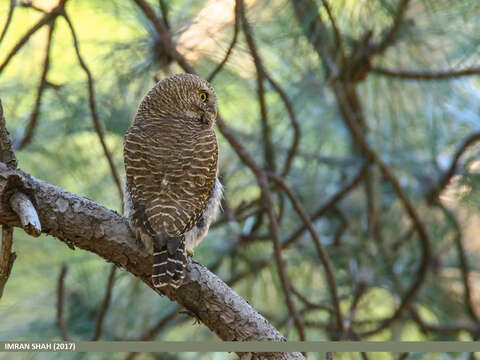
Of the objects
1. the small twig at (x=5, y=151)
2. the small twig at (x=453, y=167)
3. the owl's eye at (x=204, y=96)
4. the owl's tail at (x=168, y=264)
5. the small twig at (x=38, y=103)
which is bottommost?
the owl's tail at (x=168, y=264)

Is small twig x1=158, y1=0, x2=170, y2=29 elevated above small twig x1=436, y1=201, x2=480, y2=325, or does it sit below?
above

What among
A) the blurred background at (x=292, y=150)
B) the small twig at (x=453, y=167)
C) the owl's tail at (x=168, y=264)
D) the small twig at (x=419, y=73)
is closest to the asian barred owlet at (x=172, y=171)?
the owl's tail at (x=168, y=264)

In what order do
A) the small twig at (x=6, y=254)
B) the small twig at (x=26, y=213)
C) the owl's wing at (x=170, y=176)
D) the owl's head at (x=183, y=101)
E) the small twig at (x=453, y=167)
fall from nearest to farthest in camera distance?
the small twig at (x=26, y=213)
the small twig at (x=6, y=254)
the owl's wing at (x=170, y=176)
the owl's head at (x=183, y=101)
the small twig at (x=453, y=167)

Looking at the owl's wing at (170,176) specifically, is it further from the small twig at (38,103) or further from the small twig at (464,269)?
the small twig at (464,269)

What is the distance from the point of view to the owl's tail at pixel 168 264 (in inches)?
62.6

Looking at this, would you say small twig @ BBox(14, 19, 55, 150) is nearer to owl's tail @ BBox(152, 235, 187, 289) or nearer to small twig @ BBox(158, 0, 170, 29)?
small twig @ BBox(158, 0, 170, 29)

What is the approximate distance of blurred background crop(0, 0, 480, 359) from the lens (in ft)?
8.23

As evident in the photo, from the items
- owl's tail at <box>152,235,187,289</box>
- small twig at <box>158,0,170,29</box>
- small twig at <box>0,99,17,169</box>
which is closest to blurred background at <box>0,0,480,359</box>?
small twig at <box>158,0,170,29</box>

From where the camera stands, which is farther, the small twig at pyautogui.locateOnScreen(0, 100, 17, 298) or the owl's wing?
the owl's wing

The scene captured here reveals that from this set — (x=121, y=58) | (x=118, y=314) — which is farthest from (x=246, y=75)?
(x=118, y=314)

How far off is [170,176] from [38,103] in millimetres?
700

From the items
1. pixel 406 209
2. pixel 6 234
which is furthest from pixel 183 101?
pixel 406 209

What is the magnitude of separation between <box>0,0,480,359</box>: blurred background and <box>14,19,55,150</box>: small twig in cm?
1

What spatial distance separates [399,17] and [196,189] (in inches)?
46.1
